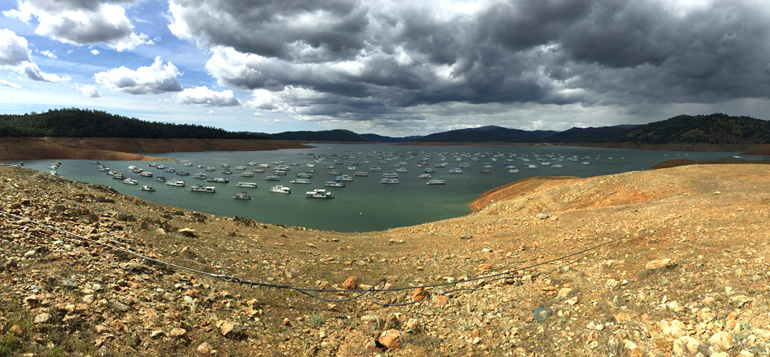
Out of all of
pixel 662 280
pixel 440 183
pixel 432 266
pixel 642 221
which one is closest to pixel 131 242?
pixel 432 266

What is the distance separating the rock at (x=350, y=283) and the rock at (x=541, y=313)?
20.3 ft

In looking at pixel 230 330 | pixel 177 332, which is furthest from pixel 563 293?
pixel 177 332

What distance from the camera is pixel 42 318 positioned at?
23.2 ft

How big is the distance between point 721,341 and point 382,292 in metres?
8.77

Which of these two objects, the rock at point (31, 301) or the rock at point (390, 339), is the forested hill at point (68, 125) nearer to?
the rock at point (31, 301)

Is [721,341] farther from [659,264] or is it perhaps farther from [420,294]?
[420,294]

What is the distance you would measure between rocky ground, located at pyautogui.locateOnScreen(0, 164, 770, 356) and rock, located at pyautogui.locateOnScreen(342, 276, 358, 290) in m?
0.07

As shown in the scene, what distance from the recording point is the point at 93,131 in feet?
577

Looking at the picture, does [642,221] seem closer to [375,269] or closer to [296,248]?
[375,269]

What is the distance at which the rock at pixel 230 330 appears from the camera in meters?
8.69

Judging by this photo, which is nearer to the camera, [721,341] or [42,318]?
[721,341]

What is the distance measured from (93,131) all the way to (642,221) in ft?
744

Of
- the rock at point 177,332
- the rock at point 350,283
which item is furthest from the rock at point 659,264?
the rock at point 177,332

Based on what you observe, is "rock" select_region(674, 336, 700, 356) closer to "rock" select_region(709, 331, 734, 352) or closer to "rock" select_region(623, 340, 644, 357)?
"rock" select_region(709, 331, 734, 352)
